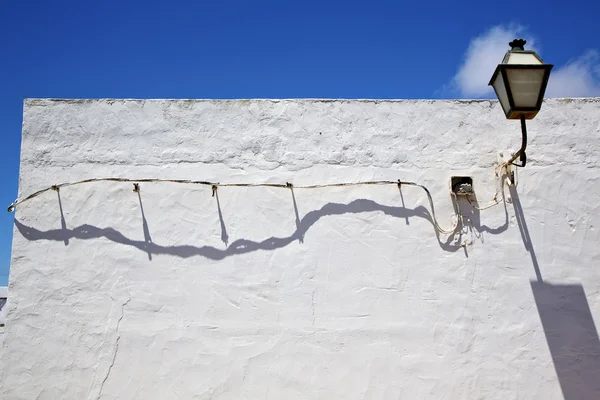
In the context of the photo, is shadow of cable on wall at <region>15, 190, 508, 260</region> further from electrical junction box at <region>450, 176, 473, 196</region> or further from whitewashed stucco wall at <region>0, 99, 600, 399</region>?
electrical junction box at <region>450, 176, 473, 196</region>

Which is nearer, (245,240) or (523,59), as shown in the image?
(523,59)

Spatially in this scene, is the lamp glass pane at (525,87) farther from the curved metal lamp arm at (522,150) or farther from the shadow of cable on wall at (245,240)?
the shadow of cable on wall at (245,240)

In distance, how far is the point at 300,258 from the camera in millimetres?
3889

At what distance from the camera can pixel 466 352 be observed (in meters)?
3.75

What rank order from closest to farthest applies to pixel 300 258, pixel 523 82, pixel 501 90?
pixel 523 82 → pixel 501 90 → pixel 300 258

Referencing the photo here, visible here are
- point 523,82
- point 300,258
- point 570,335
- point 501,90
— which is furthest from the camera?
point 300,258

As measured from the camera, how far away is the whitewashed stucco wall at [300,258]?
3734mm

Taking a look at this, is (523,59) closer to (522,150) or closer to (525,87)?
(525,87)

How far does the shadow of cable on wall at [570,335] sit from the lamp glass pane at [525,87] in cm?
112

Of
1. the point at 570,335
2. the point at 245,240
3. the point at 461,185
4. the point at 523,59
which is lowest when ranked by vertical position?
the point at 570,335

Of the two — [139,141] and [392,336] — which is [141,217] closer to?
[139,141]

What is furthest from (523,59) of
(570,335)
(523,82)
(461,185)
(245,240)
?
(245,240)

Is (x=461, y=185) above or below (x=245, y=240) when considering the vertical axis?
above

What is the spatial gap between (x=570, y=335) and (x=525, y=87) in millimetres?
1806
